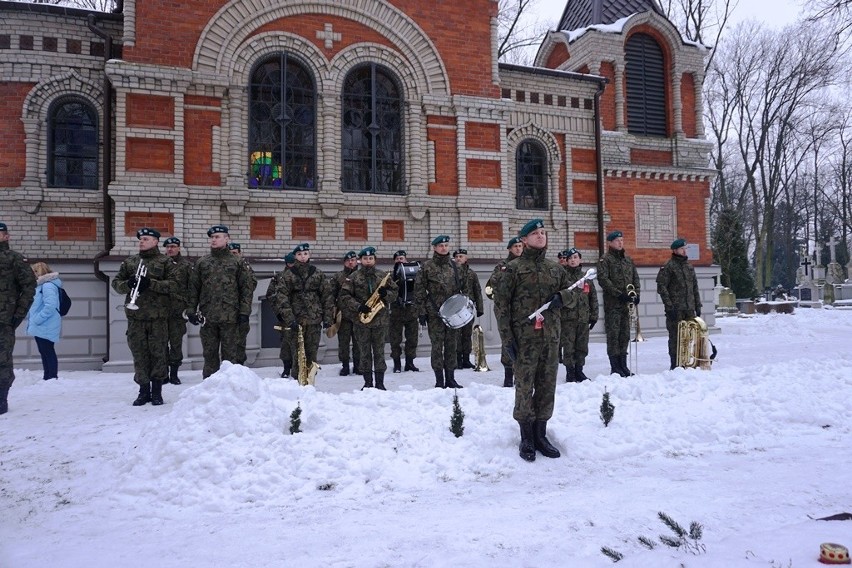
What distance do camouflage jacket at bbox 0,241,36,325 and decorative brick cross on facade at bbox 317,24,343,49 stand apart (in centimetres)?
748

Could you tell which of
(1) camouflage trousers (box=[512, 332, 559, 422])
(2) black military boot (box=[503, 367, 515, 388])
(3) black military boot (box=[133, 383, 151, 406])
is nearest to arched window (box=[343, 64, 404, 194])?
(2) black military boot (box=[503, 367, 515, 388])

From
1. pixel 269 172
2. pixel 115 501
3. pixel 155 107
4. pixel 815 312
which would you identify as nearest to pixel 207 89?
pixel 155 107

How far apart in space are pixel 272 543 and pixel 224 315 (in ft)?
14.6

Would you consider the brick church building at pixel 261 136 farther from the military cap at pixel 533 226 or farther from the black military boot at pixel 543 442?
the black military boot at pixel 543 442

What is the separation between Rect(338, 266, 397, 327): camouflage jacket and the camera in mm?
7934

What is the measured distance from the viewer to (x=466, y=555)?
324 cm

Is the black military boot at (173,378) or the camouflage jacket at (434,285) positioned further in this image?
the black military boot at (173,378)

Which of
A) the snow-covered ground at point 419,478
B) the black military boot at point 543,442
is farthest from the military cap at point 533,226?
the snow-covered ground at point 419,478

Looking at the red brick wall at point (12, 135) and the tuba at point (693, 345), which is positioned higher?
the red brick wall at point (12, 135)

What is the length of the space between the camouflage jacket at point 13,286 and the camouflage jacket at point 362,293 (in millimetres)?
3875

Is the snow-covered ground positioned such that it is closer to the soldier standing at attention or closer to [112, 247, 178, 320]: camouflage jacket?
[112, 247, 178, 320]: camouflage jacket

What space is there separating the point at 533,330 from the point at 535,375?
0.42m

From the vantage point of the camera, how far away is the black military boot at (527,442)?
4.98 m

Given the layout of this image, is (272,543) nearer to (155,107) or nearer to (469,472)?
(469,472)
